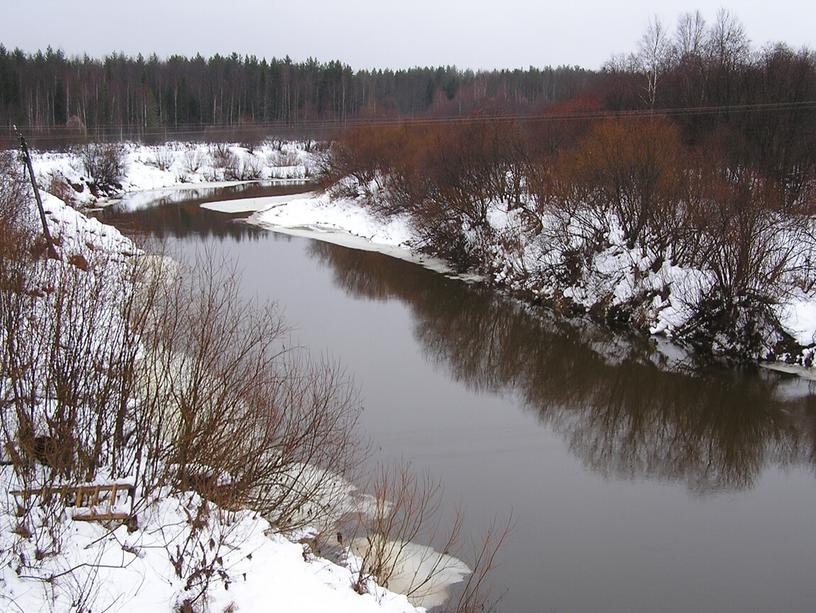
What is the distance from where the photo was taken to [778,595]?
8312 millimetres

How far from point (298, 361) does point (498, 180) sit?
14347 millimetres

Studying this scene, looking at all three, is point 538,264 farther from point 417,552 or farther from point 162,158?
point 162,158

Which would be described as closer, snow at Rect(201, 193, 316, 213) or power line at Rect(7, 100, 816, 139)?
power line at Rect(7, 100, 816, 139)

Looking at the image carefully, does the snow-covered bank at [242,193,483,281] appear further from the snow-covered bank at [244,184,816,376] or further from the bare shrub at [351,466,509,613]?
the bare shrub at [351,466,509,613]

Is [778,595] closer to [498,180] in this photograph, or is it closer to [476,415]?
[476,415]

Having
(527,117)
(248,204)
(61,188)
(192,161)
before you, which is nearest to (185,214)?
(248,204)

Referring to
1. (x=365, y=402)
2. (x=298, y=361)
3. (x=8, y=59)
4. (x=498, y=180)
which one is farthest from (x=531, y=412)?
(x=8, y=59)

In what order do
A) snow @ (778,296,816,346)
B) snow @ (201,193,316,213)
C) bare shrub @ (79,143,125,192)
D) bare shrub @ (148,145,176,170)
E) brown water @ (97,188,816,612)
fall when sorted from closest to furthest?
brown water @ (97,188,816,612) → snow @ (778,296,816,346) → snow @ (201,193,316,213) → bare shrub @ (79,143,125,192) → bare shrub @ (148,145,176,170)

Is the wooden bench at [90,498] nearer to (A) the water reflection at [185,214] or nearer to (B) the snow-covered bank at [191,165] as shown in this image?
(A) the water reflection at [185,214]

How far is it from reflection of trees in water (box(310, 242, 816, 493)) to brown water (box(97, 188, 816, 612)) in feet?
0.16

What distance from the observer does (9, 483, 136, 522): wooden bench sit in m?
5.82

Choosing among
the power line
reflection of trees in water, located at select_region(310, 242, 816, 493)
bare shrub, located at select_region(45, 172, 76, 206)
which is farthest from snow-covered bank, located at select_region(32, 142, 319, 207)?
reflection of trees in water, located at select_region(310, 242, 816, 493)

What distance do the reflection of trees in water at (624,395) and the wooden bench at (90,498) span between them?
24.8 ft

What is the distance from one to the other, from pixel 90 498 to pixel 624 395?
10.8 m
